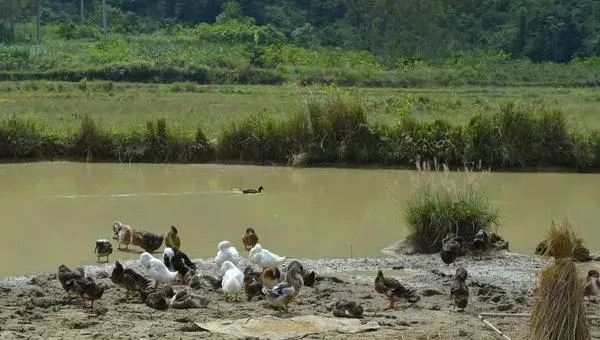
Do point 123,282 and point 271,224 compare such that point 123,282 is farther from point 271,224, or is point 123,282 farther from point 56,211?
point 56,211

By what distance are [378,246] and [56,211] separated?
550 cm

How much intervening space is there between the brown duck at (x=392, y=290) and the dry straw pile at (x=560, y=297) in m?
2.69

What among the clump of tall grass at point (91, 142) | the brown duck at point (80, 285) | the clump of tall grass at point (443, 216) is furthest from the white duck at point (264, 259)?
the clump of tall grass at point (91, 142)

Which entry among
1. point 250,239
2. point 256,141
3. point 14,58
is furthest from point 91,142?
point 14,58

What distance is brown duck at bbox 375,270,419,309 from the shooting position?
402 inches

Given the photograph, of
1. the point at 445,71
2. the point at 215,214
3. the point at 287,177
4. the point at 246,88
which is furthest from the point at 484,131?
the point at 445,71

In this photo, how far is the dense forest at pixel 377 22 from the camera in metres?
62.2

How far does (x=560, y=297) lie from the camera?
24.6 ft

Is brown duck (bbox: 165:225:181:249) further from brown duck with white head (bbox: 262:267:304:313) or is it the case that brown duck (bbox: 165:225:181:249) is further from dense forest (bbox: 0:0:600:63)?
dense forest (bbox: 0:0:600:63)

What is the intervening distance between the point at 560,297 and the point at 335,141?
1592cm

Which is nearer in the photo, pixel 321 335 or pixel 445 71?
pixel 321 335

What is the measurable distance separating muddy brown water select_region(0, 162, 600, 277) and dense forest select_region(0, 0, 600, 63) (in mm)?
37531

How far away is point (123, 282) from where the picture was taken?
10.5 meters

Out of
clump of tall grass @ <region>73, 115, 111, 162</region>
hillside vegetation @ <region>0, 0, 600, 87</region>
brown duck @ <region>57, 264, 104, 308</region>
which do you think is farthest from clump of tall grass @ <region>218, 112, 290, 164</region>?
hillside vegetation @ <region>0, 0, 600, 87</region>
